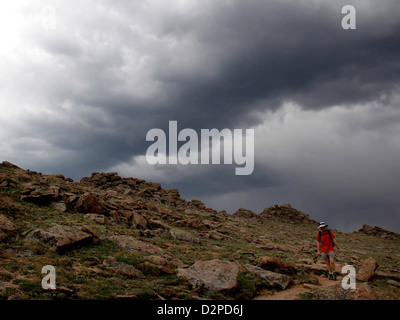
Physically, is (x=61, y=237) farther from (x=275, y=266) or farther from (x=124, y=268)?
(x=275, y=266)

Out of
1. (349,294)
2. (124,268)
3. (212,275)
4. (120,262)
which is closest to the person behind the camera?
(349,294)

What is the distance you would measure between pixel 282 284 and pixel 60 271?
1241 centimetres

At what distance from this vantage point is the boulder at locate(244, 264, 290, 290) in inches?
666

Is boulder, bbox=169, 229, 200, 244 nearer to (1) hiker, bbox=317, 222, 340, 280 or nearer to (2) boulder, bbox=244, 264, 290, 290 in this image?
(2) boulder, bbox=244, 264, 290, 290

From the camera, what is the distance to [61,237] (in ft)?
61.6

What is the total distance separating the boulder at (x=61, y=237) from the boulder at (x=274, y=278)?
37.8ft

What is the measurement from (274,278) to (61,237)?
546 inches

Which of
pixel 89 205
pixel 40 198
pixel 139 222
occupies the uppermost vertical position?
pixel 40 198

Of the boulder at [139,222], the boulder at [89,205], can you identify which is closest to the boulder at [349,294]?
the boulder at [139,222]

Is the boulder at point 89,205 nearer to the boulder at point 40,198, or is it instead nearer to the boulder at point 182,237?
the boulder at point 40,198

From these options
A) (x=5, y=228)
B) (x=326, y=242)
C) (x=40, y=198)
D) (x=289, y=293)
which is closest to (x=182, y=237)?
(x=326, y=242)

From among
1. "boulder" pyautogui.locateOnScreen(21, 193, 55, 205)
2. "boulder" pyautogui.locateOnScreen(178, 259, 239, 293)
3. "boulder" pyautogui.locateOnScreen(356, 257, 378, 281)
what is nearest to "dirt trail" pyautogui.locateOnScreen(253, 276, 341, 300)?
"boulder" pyautogui.locateOnScreen(178, 259, 239, 293)
